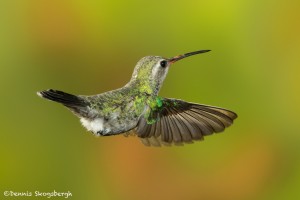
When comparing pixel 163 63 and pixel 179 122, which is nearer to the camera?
pixel 163 63

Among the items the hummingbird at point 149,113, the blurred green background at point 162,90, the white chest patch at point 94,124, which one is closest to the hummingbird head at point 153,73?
the hummingbird at point 149,113

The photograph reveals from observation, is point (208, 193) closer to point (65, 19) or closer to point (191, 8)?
Answer: point (191, 8)

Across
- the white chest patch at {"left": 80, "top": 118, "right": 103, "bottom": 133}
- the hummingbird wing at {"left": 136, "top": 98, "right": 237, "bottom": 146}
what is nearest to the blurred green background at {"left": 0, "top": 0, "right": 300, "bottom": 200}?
the hummingbird wing at {"left": 136, "top": 98, "right": 237, "bottom": 146}

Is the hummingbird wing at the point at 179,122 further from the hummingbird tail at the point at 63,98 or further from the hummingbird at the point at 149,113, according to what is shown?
the hummingbird tail at the point at 63,98

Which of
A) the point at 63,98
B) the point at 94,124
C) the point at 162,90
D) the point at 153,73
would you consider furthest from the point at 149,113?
the point at 162,90

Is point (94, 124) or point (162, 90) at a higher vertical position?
point (162, 90)

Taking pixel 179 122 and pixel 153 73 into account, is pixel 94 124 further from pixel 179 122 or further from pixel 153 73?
pixel 179 122
